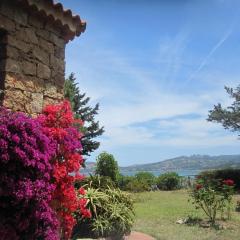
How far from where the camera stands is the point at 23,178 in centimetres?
527

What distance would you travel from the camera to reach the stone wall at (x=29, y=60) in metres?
6.65

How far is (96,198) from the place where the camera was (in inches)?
358

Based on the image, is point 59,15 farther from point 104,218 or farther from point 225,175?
point 225,175

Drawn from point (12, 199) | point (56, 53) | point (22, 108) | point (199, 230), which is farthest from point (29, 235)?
point (199, 230)

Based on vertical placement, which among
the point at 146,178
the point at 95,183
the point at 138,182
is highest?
the point at 146,178

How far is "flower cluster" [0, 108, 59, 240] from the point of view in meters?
5.18

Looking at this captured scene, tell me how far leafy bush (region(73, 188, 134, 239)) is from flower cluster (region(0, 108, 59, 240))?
3.08m

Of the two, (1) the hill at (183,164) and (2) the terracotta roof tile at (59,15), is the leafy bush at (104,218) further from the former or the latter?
(1) the hill at (183,164)

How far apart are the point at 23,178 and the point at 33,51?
2548 mm

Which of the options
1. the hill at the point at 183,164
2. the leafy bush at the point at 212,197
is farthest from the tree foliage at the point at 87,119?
the hill at the point at 183,164

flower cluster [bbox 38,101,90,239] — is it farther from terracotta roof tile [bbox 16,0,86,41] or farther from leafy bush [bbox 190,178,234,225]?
leafy bush [bbox 190,178,234,225]

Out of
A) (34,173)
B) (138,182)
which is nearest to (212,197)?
(34,173)

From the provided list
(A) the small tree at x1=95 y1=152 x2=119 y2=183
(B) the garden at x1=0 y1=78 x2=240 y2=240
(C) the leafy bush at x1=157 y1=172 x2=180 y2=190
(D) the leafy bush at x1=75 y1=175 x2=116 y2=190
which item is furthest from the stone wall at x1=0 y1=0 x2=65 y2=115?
(C) the leafy bush at x1=157 y1=172 x2=180 y2=190

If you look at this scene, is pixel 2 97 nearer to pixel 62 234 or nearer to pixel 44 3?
pixel 44 3
